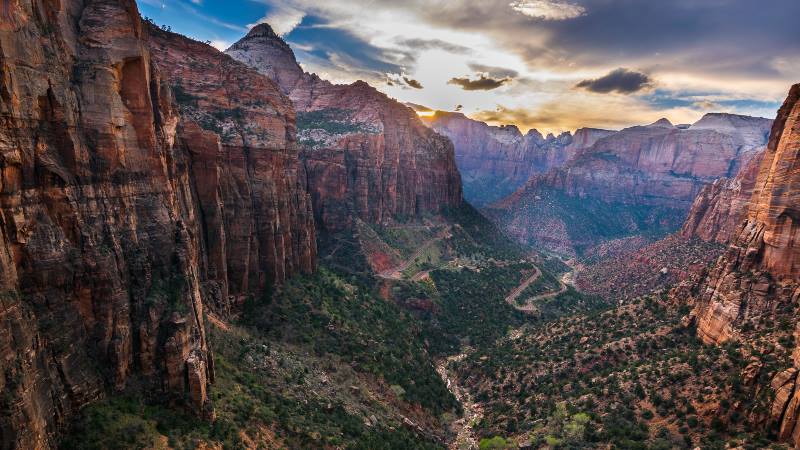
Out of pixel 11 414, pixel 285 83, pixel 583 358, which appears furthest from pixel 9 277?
pixel 285 83

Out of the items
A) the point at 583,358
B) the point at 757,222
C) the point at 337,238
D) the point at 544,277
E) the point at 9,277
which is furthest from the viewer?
the point at 544,277

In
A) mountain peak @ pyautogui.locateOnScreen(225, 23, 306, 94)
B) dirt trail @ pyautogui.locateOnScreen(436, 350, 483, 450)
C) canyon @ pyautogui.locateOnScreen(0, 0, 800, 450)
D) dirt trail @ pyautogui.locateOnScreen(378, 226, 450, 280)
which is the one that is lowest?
dirt trail @ pyautogui.locateOnScreen(436, 350, 483, 450)

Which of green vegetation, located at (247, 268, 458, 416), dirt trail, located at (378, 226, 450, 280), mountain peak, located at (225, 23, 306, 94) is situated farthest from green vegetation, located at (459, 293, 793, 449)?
mountain peak, located at (225, 23, 306, 94)

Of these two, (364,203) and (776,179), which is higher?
(776,179)

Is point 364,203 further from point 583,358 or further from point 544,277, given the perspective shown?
point 583,358

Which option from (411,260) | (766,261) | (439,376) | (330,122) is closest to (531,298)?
(411,260)

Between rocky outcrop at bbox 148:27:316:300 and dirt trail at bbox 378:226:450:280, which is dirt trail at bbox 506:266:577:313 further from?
rocky outcrop at bbox 148:27:316:300

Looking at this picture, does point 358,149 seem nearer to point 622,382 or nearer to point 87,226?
point 622,382
